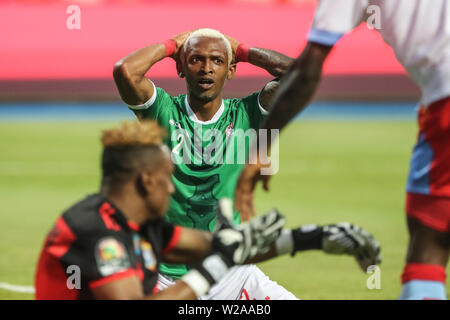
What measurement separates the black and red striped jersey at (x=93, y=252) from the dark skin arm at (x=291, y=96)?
515 millimetres

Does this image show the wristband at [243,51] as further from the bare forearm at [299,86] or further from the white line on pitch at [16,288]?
the white line on pitch at [16,288]

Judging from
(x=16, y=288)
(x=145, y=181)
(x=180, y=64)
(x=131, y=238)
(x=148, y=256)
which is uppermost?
(x=180, y=64)

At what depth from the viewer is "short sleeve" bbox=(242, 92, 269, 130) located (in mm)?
6285

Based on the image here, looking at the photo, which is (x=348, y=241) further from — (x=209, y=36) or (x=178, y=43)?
(x=178, y=43)

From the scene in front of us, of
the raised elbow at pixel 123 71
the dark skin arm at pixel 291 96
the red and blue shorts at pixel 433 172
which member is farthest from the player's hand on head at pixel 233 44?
the red and blue shorts at pixel 433 172

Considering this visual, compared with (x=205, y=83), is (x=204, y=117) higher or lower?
lower

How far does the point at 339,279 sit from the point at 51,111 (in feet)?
56.4

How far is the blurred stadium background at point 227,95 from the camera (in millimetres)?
9539

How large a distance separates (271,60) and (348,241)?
2.19 meters

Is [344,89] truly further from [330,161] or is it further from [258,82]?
[330,161]

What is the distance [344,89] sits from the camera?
25094 millimetres

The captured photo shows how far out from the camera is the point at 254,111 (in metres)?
6.33

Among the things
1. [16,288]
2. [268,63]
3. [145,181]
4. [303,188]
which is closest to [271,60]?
[268,63]

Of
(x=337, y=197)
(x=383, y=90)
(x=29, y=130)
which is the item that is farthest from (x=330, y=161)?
(x=383, y=90)
